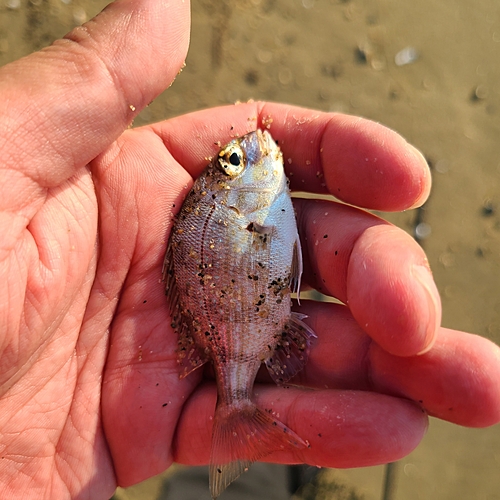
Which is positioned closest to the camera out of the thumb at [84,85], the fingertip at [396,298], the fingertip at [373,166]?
the fingertip at [396,298]

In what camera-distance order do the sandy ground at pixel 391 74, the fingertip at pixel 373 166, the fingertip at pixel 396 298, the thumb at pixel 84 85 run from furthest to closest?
1. the sandy ground at pixel 391 74
2. the fingertip at pixel 373 166
3. the thumb at pixel 84 85
4. the fingertip at pixel 396 298

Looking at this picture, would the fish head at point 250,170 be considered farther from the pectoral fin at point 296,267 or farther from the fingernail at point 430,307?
the fingernail at point 430,307

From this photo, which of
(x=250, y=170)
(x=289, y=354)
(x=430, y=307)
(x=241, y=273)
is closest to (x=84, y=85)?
(x=250, y=170)

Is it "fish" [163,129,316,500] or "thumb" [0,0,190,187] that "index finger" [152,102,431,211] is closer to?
"fish" [163,129,316,500]

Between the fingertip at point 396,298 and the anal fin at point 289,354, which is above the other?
the fingertip at point 396,298

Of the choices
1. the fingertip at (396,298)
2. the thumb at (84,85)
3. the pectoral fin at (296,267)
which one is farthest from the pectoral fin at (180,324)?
the fingertip at (396,298)

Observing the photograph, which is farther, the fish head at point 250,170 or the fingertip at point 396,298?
the fish head at point 250,170

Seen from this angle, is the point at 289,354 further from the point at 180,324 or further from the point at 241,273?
the point at 180,324
